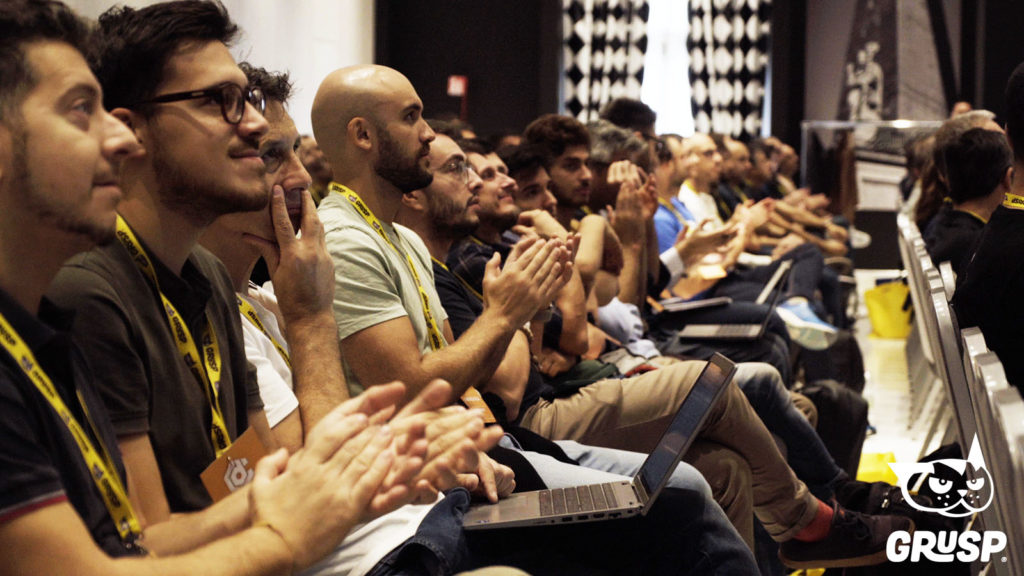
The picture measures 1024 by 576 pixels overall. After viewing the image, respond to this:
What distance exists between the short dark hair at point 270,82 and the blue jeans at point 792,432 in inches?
61.2

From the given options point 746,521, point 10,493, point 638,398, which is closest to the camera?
point 10,493

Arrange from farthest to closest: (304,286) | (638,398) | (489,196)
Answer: (489,196) < (638,398) < (304,286)

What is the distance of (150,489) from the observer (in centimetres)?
139

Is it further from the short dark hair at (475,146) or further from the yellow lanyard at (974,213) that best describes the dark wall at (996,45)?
the short dark hair at (475,146)

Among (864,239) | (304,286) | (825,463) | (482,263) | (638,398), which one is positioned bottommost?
(864,239)

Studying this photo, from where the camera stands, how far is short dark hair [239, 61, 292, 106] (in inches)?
83.5

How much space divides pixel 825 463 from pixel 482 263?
Answer: 116 centimetres

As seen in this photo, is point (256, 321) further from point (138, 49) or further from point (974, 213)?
point (974, 213)

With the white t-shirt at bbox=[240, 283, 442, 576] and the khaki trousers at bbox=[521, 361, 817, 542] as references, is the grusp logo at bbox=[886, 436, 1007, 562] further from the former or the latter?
the white t-shirt at bbox=[240, 283, 442, 576]

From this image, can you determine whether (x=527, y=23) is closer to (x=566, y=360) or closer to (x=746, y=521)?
(x=566, y=360)

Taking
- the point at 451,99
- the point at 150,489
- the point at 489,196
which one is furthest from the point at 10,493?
the point at 451,99

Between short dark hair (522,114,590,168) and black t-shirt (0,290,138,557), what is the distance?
3.10 m

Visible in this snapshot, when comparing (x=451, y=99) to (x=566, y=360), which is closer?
(x=566, y=360)

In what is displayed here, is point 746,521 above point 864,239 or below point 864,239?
above
